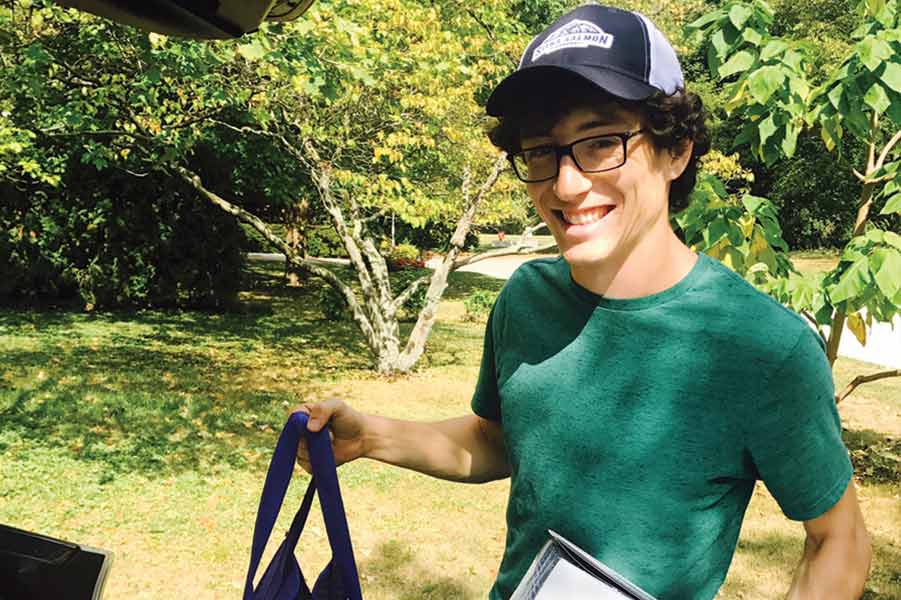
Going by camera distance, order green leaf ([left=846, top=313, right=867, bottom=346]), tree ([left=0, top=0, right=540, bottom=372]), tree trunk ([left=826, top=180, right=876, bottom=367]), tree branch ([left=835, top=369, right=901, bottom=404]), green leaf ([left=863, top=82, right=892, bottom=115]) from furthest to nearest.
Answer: tree ([left=0, top=0, right=540, bottom=372]) → tree branch ([left=835, top=369, right=901, bottom=404]) → tree trunk ([left=826, top=180, right=876, bottom=367]) → green leaf ([left=846, top=313, right=867, bottom=346]) → green leaf ([left=863, top=82, right=892, bottom=115])

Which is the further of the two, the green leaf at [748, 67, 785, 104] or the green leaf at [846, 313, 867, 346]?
the green leaf at [846, 313, 867, 346]

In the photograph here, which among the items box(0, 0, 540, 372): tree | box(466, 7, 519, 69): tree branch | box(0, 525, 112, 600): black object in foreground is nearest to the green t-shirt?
box(0, 525, 112, 600): black object in foreground

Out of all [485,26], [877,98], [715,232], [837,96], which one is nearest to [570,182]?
[715,232]

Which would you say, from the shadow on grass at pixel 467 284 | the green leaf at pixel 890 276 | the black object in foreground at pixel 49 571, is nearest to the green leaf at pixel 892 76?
the green leaf at pixel 890 276

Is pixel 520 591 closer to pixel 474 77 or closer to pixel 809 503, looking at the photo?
pixel 809 503

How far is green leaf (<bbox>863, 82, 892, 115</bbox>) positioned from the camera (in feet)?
12.0

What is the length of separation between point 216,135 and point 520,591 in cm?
1115

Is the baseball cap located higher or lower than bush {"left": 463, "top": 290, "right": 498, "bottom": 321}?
higher

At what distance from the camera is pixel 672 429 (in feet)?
4.42

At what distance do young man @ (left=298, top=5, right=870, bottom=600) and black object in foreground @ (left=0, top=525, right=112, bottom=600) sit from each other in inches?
19.4

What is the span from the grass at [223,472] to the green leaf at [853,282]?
1.87 m

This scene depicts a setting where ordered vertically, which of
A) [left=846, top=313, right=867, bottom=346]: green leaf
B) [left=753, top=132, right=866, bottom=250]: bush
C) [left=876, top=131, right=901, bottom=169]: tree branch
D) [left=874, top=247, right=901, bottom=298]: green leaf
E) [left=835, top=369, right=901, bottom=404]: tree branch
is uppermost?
[left=876, top=131, right=901, bottom=169]: tree branch

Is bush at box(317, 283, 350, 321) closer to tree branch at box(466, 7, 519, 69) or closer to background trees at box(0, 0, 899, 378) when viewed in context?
background trees at box(0, 0, 899, 378)

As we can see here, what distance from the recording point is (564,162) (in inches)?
54.7
